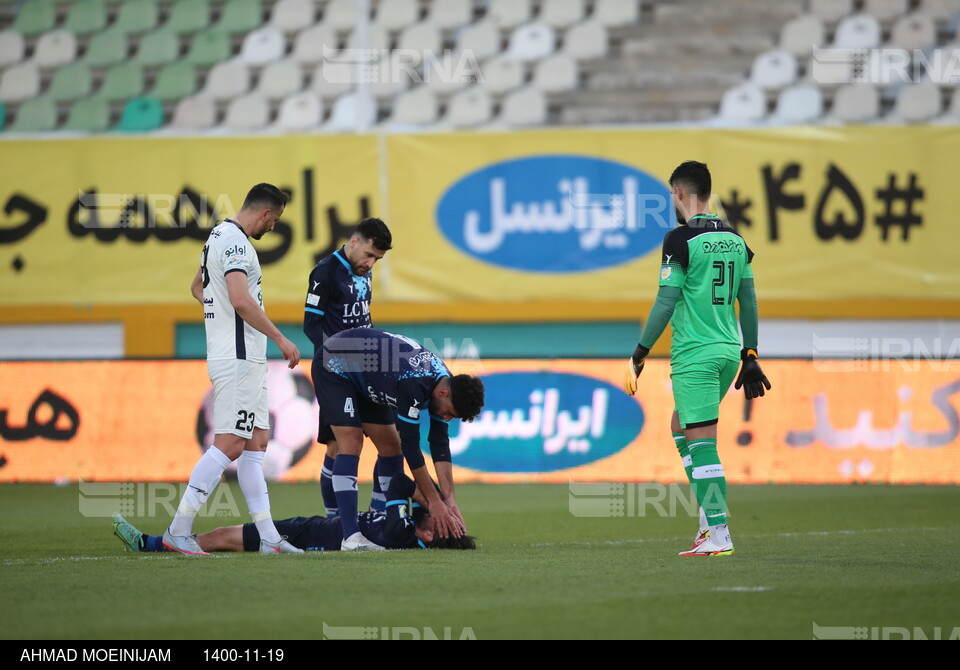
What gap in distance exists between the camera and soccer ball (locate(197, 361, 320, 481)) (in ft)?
44.0

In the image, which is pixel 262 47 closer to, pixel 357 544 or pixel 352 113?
pixel 352 113

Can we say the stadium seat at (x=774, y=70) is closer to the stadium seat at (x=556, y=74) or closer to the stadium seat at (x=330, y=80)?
the stadium seat at (x=556, y=74)

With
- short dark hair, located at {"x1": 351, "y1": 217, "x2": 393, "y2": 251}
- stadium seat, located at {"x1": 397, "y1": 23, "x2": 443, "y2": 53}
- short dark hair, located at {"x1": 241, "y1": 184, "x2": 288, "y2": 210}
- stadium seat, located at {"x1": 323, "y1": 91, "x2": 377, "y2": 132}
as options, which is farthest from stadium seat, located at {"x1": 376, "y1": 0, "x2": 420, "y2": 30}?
short dark hair, located at {"x1": 241, "y1": 184, "x2": 288, "y2": 210}

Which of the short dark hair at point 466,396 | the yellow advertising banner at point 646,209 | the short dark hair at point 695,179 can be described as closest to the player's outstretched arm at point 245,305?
the short dark hair at point 466,396

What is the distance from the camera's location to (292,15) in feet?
65.6

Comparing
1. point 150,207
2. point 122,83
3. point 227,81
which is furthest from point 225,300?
point 122,83

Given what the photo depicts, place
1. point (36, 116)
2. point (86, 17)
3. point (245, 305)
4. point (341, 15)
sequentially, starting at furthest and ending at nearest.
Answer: point (86, 17) < point (341, 15) < point (36, 116) < point (245, 305)

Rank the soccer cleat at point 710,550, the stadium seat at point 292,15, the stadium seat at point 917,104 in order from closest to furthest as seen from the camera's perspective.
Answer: the soccer cleat at point 710,550 → the stadium seat at point 917,104 → the stadium seat at point 292,15

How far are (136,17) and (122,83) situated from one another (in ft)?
4.73

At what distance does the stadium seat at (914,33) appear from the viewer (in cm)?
1823

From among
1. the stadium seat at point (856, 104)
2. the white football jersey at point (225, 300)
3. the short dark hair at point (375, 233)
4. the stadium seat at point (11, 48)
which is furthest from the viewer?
the stadium seat at point (11, 48)

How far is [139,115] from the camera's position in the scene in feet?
62.2

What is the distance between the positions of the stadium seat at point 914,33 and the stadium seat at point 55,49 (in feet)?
40.4

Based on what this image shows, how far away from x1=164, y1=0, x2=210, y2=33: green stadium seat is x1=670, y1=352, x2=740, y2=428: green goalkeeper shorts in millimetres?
14914
